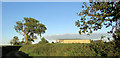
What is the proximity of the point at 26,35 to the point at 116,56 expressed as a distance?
5941 cm

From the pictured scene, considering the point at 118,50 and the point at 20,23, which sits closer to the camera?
the point at 118,50

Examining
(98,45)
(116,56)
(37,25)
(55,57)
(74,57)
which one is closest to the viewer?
(116,56)

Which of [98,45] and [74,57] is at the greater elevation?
[98,45]

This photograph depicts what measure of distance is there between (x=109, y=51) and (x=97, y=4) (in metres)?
3.86

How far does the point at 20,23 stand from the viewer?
68875mm

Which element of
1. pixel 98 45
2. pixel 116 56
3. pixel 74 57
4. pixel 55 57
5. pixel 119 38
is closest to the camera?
pixel 119 38

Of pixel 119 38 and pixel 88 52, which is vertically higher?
pixel 119 38

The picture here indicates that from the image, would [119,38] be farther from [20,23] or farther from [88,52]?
[20,23]

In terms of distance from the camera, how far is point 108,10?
11023 mm

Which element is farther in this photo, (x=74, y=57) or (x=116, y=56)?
(x=74, y=57)

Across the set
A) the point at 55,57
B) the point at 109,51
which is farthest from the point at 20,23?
the point at 109,51

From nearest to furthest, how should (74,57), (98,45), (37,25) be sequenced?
(98,45) → (74,57) → (37,25)

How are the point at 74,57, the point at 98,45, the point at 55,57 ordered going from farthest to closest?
the point at 55,57 < the point at 74,57 < the point at 98,45

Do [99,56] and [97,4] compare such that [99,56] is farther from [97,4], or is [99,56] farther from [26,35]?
[26,35]
